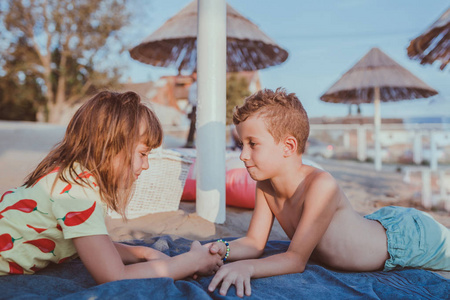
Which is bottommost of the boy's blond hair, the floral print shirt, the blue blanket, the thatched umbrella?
the blue blanket

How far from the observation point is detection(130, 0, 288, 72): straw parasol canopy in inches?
206

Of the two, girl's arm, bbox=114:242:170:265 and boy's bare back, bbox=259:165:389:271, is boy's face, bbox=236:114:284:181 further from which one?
girl's arm, bbox=114:242:170:265

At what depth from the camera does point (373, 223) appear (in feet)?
6.99

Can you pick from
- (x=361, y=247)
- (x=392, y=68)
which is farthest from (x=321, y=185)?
(x=392, y=68)

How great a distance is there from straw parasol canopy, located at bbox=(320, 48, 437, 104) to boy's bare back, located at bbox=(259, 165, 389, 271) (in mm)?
8256

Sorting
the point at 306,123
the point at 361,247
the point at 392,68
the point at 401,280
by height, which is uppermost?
the point at 392,68

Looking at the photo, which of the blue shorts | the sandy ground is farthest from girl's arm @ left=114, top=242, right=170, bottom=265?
the blue shorts

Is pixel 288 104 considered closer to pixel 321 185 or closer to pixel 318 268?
pixel 321 185

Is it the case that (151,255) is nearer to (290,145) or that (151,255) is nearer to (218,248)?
(218,248)

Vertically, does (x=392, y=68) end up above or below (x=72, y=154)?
above

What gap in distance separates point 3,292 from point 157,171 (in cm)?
207

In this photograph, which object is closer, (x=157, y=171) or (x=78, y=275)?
(x=78, y=275)

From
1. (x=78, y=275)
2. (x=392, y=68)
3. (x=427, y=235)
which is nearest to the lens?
(x=78, y=275)

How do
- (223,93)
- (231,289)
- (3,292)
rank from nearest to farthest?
(3,292), (231,289), (223,93)
